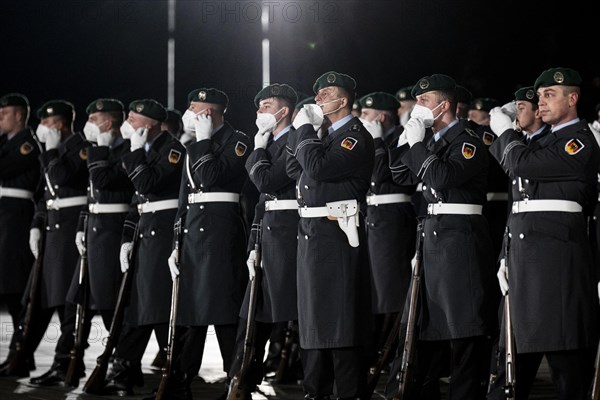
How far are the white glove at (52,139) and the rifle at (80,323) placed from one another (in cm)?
53

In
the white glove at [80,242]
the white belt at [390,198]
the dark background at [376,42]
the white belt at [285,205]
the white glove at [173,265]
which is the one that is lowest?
the white glove at [173,265]

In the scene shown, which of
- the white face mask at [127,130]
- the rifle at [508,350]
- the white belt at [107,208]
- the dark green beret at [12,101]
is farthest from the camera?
the dark green beret at [12,101]

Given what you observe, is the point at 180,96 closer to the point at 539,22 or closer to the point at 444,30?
the point at 444,30

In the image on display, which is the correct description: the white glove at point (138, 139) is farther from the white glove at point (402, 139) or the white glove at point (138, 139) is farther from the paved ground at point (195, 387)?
the white glove at point (402, 139)

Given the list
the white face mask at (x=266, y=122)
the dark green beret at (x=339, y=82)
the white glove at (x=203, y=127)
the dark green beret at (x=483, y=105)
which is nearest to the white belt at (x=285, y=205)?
the white face mask at (x=266, y=122)

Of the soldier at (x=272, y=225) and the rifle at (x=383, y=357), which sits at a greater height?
the soldier at (x=272, y=225)

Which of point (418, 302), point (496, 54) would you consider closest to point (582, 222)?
point (418, 302)

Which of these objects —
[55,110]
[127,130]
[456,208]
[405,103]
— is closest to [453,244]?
[456,208]

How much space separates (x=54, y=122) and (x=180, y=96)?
7.54ft

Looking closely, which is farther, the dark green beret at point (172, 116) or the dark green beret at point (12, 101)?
the dark green beret at point (12, 101)

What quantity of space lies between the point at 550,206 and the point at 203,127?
1977mm

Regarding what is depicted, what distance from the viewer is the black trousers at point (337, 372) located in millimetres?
5668

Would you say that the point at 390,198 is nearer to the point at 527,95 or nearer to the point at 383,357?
the point at 383,357

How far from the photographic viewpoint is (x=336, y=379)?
5699 mm
